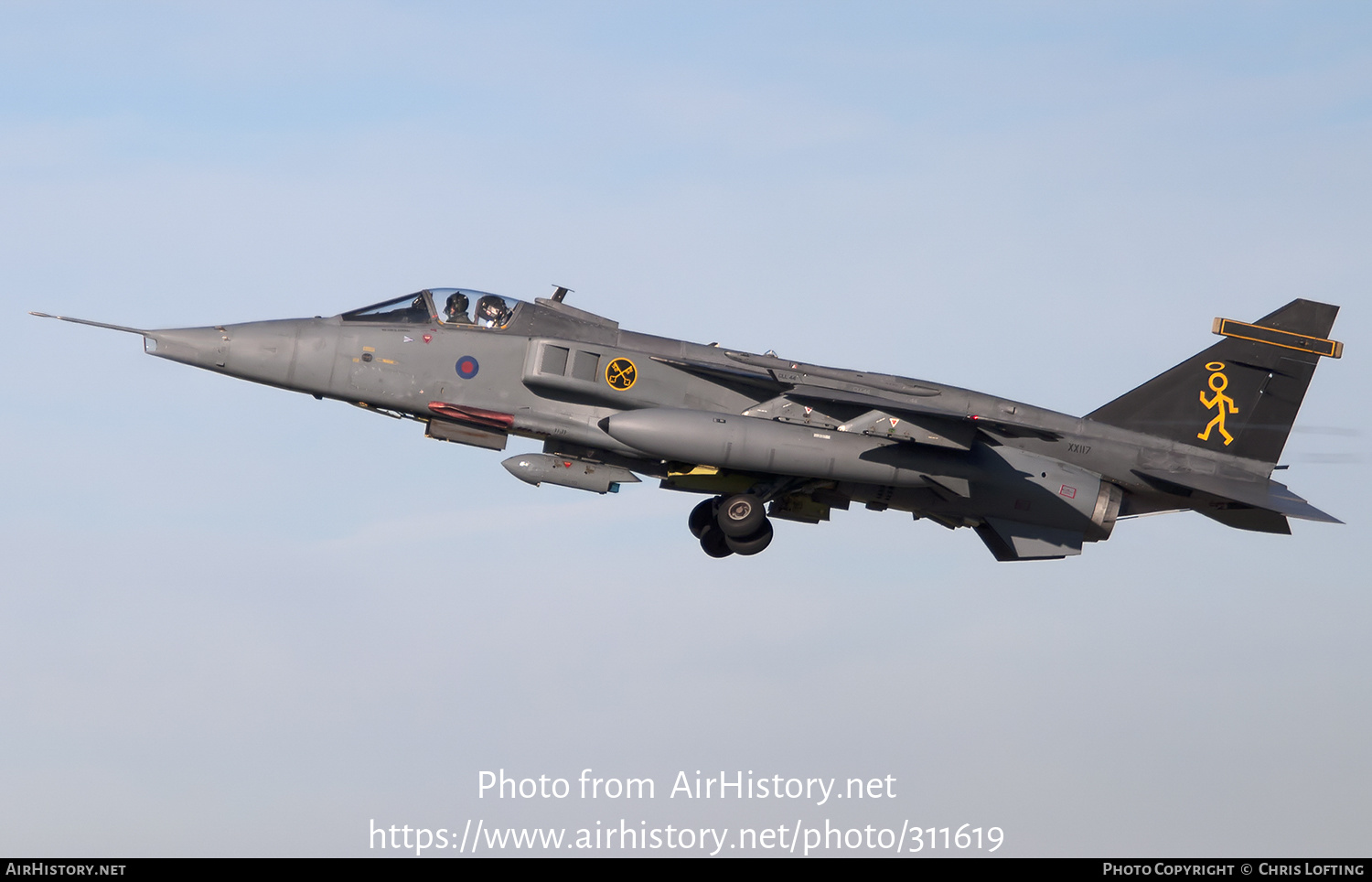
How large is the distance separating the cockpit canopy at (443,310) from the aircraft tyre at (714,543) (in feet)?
12.5

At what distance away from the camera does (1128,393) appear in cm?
1952

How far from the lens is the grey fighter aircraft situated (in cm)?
1738

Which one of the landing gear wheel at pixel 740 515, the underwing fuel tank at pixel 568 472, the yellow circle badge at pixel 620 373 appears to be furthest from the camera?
the landing gear wheel at pixel 740 515

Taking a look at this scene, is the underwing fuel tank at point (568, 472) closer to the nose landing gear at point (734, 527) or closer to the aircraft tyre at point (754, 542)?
the nose landing gear at point (734, 527)

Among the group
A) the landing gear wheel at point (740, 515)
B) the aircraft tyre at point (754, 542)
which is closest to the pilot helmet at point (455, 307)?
the landing gear wheel at point (740, 515)

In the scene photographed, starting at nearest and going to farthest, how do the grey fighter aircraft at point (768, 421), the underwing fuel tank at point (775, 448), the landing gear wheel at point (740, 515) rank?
the underwing fuel tank at point (775, 448) < the grey fighter aircraft at point (768, 421) < the landing gear wheel at point (740, 515)

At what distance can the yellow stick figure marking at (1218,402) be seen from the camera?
19.4 metres

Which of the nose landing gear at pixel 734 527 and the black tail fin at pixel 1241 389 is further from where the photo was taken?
the black tail fin at pixel 1241 389

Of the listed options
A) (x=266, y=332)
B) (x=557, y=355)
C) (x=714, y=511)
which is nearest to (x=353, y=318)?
(x=266, y=332)

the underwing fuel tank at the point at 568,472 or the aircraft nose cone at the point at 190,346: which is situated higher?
the aircraft nose cone at the point at 190,346

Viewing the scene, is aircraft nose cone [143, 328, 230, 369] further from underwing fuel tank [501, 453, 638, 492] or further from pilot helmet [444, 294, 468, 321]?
underwing fuel tank [501, 453, 638, 492]

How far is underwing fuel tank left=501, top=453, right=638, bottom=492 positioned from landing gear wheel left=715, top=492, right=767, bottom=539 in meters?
1.17

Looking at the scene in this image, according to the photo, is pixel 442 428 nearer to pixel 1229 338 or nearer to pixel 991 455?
pixel 991 455

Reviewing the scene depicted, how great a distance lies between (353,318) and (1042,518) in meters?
8.67
